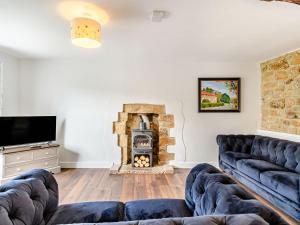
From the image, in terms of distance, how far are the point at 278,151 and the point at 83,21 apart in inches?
142

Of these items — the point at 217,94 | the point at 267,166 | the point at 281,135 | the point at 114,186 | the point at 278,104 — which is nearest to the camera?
the point at 267,166

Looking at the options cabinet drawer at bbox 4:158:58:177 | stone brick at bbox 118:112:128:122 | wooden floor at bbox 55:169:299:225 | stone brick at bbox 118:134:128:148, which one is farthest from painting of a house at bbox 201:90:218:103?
cabinet drawer at bbox 4:158:58:177

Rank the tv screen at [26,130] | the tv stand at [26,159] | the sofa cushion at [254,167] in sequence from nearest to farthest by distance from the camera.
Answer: the sofa cushion at [254,167]
the tv stand at [26,159]
the tv screen at [26,130]

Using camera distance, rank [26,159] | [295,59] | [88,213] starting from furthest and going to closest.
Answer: [26,159]
[295,59]
[88,213]

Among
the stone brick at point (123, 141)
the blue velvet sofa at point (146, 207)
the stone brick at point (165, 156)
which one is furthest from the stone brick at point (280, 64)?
the stone brick at point (123, 141)

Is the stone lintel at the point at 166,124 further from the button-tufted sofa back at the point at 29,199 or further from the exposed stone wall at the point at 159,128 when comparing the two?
the button-tufted sofa back at the point at 29,199

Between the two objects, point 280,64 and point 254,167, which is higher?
point 280,64

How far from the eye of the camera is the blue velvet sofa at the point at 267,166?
8.70 feet

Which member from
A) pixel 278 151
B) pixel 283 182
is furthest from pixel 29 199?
pixel 278 151

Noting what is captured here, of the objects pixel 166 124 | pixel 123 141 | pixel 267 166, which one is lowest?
pixel 267 166

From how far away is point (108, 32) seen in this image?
316cm

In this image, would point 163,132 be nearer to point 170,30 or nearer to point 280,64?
point 170,30

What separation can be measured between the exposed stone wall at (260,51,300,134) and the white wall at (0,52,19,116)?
18.7 feet

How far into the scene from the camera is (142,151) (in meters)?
4.88
